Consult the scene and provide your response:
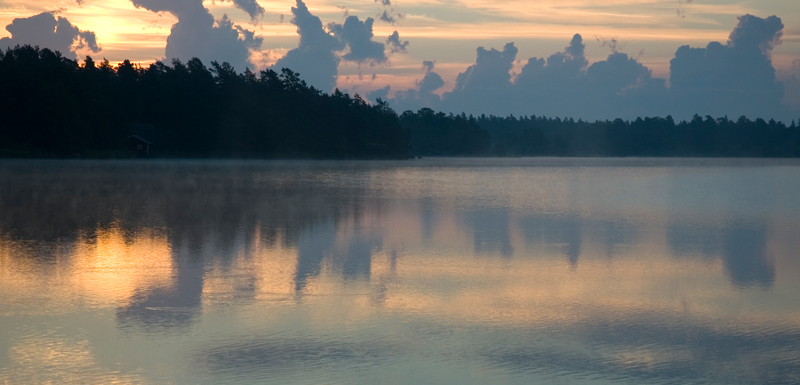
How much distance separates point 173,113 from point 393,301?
108213 millimetres

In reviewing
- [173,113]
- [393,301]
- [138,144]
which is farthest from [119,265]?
[173,113]

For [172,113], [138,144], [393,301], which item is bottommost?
[393,301]

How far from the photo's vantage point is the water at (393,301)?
7.15 metres

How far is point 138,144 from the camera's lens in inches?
4173

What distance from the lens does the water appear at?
7.15m

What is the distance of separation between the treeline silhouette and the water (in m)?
76.2

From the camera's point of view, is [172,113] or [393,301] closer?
[393,301]

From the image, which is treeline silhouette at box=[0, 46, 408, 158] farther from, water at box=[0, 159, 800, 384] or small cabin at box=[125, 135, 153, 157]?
water at box=[0, 159, 800, 384]

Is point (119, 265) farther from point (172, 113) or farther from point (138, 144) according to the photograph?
point (172, 113)

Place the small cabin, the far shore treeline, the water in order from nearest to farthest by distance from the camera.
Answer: the water → the far shore treeline → the small cabin

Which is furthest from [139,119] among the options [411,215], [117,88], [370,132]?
[411,215]

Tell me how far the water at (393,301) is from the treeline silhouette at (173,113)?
250 feet

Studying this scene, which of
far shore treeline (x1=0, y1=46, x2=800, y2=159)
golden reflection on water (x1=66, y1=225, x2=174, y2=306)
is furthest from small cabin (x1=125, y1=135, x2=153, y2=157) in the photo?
golden reflection on water (x1=66, y1=225, x2=174, y2=306)

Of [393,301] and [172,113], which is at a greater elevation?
[172,113]
